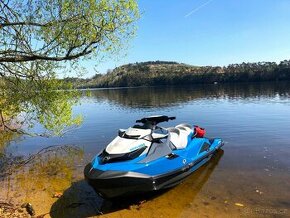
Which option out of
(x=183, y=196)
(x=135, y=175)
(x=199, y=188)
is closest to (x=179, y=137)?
(x=199, y=188)

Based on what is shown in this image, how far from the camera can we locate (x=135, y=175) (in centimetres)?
880

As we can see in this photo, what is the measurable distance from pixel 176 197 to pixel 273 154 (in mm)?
6615

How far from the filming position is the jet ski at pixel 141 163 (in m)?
8.73

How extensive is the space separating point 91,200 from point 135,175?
194 centimetres

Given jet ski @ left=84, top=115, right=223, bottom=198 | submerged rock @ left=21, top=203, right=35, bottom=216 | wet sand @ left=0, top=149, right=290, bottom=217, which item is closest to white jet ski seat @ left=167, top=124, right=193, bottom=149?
jet ski @ left=84, top=115, right=223, bottom=198

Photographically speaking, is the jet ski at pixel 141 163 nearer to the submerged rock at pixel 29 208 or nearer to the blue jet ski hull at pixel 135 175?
the blue jet ski hull at pixel 135 175

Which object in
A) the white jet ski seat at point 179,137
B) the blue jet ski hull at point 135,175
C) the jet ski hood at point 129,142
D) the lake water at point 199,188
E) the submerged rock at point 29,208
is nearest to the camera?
the submerged rock at point 29,208

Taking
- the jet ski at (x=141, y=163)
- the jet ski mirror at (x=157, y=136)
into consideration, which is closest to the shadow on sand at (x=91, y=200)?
the jet ski at (x=141, y=163)

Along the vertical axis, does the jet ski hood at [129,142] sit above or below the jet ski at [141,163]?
above

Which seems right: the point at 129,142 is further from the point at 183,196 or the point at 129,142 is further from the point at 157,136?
the point at 183,196

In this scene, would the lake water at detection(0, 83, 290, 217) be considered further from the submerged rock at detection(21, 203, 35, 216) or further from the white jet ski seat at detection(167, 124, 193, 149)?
the white jet ski seat at detection(167, 124, 193, 149)

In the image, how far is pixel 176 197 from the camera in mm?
9828

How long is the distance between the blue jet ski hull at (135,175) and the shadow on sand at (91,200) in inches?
16.4

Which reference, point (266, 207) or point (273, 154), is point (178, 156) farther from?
point (273, 154)
